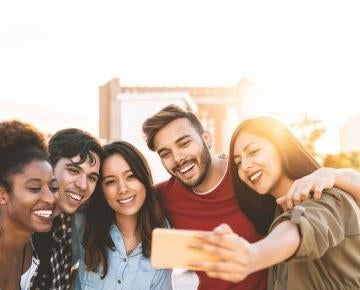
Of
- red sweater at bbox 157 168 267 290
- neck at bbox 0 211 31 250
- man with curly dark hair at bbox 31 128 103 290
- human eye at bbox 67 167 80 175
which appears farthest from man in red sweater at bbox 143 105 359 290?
neck at bbox 0 211 31 250

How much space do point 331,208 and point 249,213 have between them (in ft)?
4.60

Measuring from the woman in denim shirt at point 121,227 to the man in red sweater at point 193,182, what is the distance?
0.19 meters

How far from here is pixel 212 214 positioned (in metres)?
4.10

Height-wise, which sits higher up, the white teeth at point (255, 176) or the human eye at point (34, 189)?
the white teeth at point (255, 176)

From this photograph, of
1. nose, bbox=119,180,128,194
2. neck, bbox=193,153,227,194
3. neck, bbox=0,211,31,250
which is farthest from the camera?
neck, bbox=193,153,227,194

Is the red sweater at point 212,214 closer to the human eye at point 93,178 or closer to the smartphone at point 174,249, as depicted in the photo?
the human eye at point 93,178

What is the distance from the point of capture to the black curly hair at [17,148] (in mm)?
3365

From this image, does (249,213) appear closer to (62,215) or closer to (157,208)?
(157,208)

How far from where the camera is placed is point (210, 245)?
169cm

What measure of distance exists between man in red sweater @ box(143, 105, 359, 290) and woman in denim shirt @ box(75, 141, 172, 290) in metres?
0.19

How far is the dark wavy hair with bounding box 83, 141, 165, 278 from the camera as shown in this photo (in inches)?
159

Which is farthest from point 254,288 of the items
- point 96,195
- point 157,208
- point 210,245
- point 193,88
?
point 193,88

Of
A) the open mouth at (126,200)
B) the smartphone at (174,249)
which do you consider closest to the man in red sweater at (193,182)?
the open mouth at (126,200)

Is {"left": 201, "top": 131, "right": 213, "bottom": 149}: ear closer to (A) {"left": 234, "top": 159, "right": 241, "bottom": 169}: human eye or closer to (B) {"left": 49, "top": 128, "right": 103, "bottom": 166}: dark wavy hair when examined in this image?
(B) {"left": 49, "top": 128, "right": 103, "bottom": 166}: dark wavy hair
